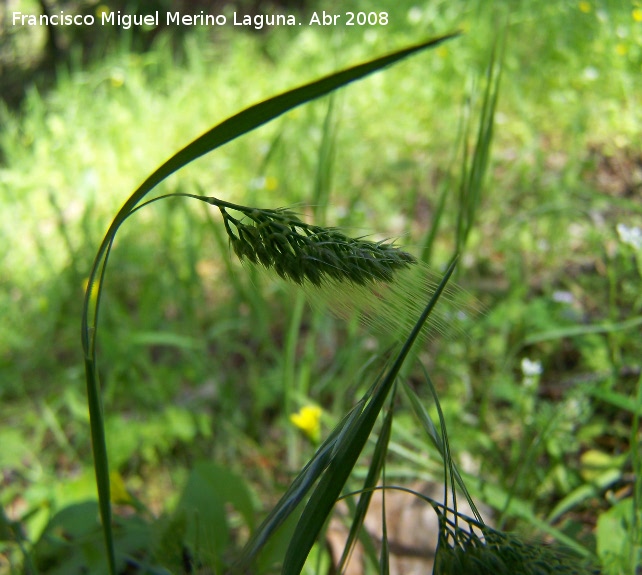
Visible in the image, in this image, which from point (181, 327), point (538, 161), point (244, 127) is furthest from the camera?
point (538, 161)

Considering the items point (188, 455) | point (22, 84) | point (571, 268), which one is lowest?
point (188, 455)

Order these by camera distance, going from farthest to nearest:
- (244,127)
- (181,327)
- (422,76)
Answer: (422,76)
(181,327)
(244,127)

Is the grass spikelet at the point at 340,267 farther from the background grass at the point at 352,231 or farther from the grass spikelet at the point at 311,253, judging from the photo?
the background grass at the point at 352,231

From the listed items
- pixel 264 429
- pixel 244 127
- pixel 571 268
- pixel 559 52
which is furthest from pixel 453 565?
pixel 559 52

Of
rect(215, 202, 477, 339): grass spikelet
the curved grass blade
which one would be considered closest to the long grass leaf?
rect(215, 202, 477, 339): grass spikelet

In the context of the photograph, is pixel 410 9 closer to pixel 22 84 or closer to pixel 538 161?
pixel 538 161

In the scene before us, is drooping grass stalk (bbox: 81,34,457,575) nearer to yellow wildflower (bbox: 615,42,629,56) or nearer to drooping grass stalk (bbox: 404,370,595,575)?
drooping grass stalk (bbox: 404,370,595,575)
